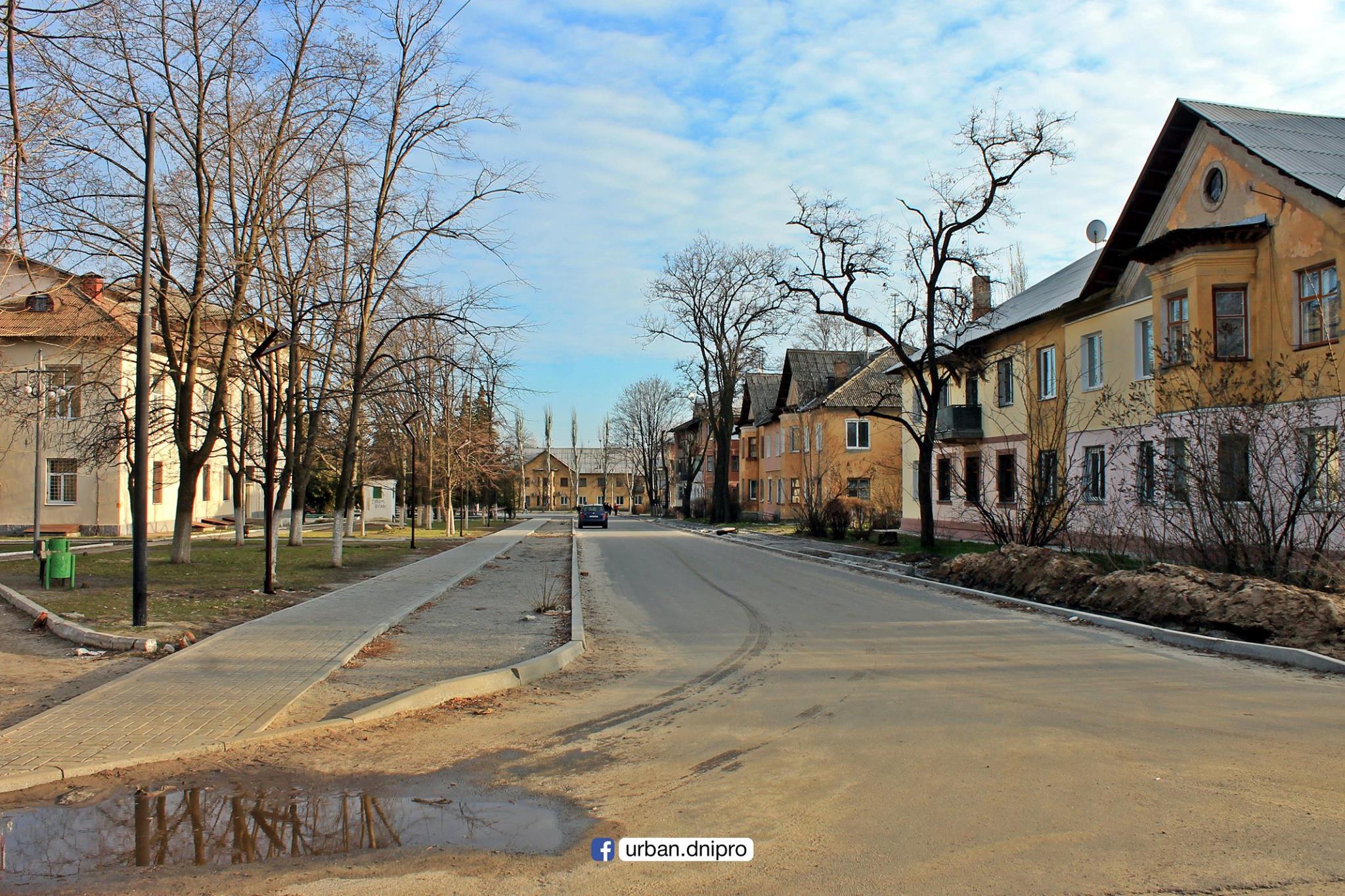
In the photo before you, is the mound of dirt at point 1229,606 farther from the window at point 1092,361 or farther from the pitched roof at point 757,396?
the pitched roof at point 757,396

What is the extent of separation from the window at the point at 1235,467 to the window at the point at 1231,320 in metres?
7.68

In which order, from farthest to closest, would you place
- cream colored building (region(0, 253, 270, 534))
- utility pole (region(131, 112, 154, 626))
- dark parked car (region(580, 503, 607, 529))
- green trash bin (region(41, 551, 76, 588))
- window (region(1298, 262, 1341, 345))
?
dark parked car (region(580, 503, 607, 529))
window (region(1298, 262, 1341, 345))
cream colored building (region(0, 253, 270, 534))
green trash bin (region(41, 551, 76, 588))
utility pole (region(131, 112, 154, 626))

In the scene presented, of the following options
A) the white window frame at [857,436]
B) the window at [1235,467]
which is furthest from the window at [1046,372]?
the white window frame at [857,436]

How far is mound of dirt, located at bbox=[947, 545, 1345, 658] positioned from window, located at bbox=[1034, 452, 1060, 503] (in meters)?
3.07

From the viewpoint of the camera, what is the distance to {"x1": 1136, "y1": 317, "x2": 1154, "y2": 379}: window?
24172mm

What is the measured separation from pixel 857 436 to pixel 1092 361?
25.7 metres

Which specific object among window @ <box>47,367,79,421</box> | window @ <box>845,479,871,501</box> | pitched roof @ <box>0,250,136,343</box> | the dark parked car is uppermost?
pitched roof @ <box>0,250,136,343</box>

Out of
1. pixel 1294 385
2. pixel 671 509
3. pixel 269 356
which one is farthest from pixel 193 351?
pixel 671 509

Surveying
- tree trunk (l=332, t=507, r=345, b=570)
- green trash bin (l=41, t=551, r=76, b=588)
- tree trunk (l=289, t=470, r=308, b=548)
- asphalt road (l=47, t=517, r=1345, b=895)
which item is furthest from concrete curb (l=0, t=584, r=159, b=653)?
tree trunk (l=289, t=470, r=308, b=548)

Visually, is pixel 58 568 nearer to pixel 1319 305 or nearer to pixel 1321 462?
pixel 1321 462

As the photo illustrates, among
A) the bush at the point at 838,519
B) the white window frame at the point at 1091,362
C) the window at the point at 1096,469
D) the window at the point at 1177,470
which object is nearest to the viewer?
the window at the point at 1177,470

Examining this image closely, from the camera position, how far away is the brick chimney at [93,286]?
607 inches

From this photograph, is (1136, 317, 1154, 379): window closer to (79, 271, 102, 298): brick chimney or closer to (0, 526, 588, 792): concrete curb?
(0, 526, 588, 792): concrete curb

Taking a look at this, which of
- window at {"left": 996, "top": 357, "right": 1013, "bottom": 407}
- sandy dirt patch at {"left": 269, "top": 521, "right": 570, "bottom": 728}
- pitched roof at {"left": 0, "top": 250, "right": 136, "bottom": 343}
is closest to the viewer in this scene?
sandy dirt patch at {"left": 269, "top": 521, "right": 570, "bottom": 728}
